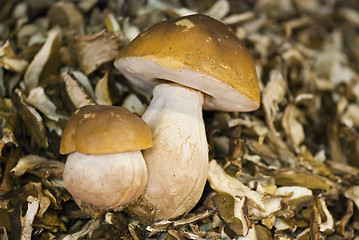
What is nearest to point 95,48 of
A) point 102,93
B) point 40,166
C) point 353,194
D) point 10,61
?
point 102,93

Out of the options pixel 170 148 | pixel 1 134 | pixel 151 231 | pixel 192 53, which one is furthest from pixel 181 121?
pixel 1 134

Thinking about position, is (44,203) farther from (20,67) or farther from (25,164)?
(20,67)

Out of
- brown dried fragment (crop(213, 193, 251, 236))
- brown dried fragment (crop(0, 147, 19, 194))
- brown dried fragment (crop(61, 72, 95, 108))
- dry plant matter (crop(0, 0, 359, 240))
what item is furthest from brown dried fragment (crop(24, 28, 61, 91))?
brown dried fragment (crop(213, 193, 251, 236))

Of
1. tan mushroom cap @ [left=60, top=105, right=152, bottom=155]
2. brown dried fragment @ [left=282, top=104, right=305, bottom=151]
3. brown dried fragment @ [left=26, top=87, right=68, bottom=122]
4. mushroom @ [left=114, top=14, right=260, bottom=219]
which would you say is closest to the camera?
tan mushroom cap @ [left=60, top=105, right=152, bottom=155]

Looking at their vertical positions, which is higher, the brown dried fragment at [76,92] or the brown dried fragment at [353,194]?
the brown dried fragment at [76,92]

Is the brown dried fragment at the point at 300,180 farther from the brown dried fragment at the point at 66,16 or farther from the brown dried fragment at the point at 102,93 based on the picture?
the brown dried fragment at the point at 66,16

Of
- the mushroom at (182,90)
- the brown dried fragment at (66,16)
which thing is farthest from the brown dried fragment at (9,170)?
the brown dried fragment at (66,16)

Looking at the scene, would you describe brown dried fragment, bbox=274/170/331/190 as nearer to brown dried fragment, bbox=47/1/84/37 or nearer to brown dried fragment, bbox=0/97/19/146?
brown dried fragment, bbox=0/97/19/146

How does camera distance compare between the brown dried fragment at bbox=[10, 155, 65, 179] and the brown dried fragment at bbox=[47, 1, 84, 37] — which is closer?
the brown dried fragment at bbox=[10, 155, 65, 179]
